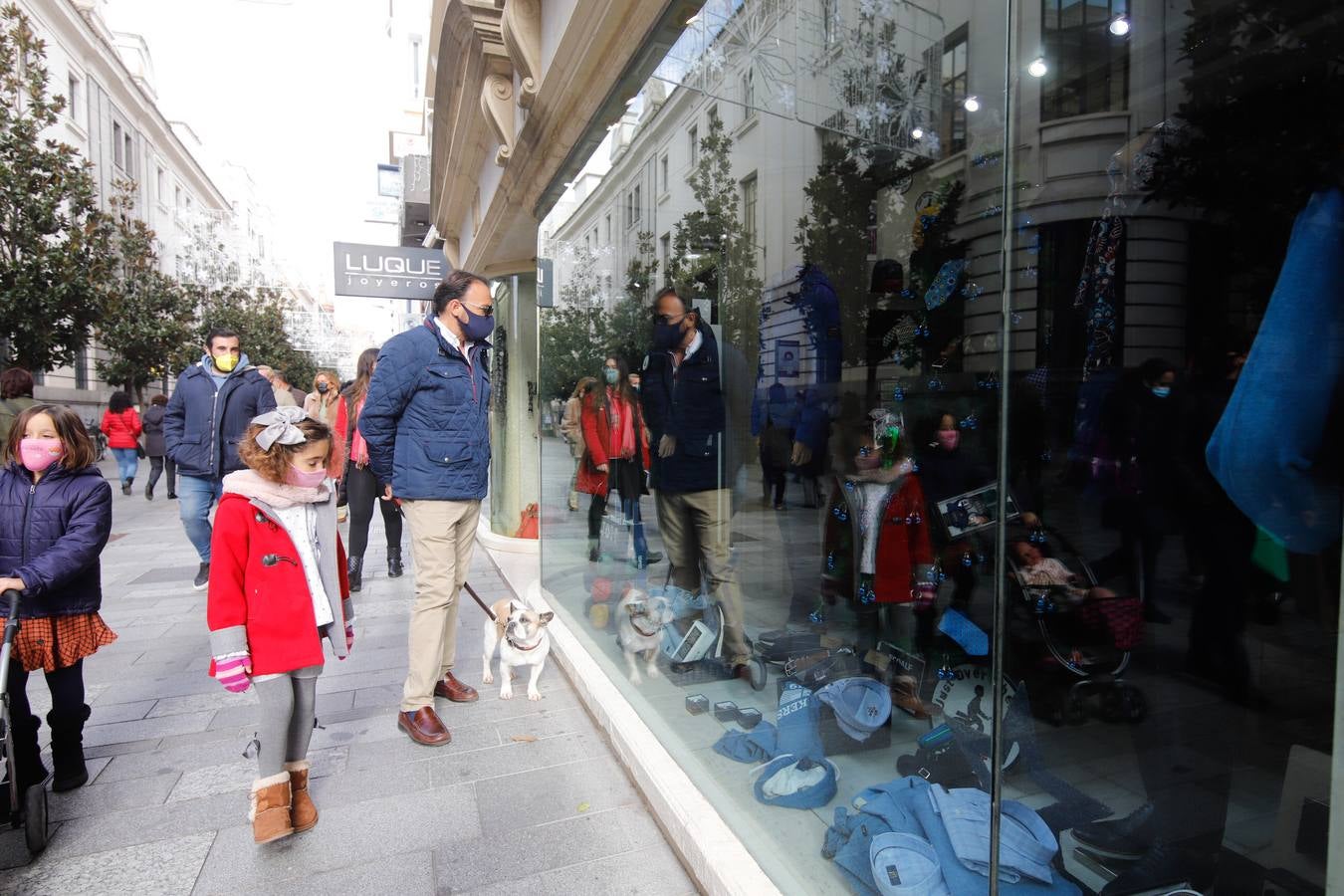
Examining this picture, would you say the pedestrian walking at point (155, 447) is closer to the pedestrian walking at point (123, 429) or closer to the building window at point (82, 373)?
the pedestrian walking at point (123, 429)

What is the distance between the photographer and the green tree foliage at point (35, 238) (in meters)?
11.1

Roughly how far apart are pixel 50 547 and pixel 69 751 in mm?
946

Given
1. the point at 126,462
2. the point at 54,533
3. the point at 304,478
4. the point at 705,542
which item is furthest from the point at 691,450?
the point at 126,462

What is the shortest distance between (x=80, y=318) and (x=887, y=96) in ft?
45.8

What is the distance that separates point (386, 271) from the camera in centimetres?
1098

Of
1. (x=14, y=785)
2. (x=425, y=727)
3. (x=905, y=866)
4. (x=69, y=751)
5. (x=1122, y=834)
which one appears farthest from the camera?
(x=425, y=727)

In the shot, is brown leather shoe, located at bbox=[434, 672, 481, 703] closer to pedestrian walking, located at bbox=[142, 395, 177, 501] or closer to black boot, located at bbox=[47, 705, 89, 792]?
black boot, located at bbox=[47, 705, 89, 792]

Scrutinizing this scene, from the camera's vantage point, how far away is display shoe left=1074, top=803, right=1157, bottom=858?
7.43ft

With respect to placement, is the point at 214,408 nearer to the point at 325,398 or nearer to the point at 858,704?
the point at 325,398

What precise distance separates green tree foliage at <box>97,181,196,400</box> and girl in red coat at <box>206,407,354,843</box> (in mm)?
18969

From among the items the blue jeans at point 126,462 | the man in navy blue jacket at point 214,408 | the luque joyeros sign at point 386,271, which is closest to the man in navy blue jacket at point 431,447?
the man in navy blue jacket at point 214,408

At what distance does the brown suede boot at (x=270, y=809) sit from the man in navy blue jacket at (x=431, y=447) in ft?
2.83

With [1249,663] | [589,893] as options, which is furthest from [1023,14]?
[589,893]

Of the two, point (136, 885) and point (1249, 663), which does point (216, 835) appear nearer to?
point (136, 885)
